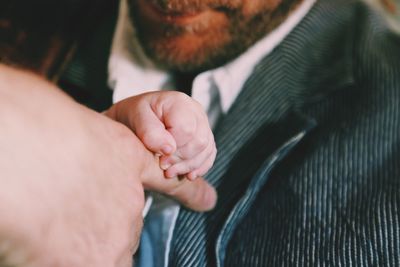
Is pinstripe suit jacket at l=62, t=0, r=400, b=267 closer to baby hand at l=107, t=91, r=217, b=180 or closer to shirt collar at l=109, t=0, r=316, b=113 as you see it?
shirt collar at l=109, t=0, r=316, b=113

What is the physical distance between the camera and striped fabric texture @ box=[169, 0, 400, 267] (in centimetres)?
56

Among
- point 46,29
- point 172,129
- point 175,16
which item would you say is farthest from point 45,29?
point 172,129

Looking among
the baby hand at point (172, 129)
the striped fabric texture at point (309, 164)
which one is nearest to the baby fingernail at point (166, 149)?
the baby hand at point (172, 129)

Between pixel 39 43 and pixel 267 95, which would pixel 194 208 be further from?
pixel 39 43

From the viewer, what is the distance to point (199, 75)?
26.2 inches

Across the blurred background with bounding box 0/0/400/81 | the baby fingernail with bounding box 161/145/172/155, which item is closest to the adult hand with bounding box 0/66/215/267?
the baby fingernail with bounding box 161/145/172/155

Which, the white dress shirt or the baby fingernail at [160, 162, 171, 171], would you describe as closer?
the baby fingernail at [160, 162, 171, 171]

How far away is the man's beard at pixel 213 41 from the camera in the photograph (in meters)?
0.66

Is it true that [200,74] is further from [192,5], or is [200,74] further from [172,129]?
[172,129]

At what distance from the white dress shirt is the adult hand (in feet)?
1.09

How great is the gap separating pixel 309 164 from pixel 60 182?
457 millimetres

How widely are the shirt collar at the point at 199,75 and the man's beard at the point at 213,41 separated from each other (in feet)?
0.05

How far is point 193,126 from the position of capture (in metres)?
0.40

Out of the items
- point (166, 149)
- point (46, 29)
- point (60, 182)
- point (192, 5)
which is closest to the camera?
point (60, 182)
